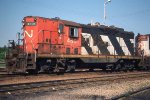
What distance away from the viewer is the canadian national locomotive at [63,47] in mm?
16578

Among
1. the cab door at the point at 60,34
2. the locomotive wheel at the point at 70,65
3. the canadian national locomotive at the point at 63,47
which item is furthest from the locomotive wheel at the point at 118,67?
the cab door at the point at 60,34

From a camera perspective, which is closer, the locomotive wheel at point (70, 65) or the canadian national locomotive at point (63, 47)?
the canadian national locomotive at point (63, 47)

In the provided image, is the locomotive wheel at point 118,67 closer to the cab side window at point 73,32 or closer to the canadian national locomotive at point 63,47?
the canadian national locomotive at point 63,47

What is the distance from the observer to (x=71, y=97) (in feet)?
30.5

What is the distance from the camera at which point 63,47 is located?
60.8ft

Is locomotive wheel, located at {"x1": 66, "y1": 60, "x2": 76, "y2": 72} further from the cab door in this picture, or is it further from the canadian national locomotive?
the cab door

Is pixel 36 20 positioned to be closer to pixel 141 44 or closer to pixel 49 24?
pixel 49 24

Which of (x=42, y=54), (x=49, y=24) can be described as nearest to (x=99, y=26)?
(x=49, y=24)

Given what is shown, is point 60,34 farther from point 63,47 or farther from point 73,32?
point 73,32

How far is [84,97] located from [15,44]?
910 centimetres

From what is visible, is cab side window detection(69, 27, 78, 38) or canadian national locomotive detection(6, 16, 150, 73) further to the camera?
cab side window detection(69, 27, 78, 38)

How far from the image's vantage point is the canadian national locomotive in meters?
16.6

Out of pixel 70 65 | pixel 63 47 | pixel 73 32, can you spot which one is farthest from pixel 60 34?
pixel 70 65

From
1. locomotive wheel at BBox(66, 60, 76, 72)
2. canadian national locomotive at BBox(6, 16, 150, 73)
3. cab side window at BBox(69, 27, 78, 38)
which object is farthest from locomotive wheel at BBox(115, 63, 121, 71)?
cab side window at BBox(69, 27, 78, 38)
